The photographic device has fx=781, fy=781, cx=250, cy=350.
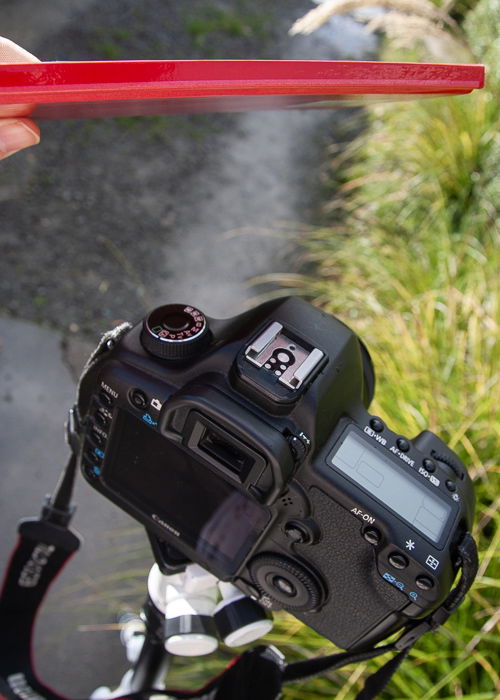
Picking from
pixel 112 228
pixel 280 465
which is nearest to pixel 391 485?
pixel 280 465

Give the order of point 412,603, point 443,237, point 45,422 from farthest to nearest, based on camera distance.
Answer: point 443,237, point 45,422, point 412,603

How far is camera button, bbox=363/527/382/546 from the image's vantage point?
Result: 1075mm

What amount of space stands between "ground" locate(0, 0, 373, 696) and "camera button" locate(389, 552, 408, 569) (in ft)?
4.35

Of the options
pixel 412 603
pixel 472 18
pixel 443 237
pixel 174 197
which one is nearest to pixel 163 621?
pixel 412 603

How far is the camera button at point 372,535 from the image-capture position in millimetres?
1075

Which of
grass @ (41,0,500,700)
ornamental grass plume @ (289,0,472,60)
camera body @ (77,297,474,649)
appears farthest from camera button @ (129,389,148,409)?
ornamental grass plume @ (289,0,472,60)

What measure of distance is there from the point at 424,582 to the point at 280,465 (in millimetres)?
279

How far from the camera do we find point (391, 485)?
3.59 feet

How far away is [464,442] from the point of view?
2.06 metres

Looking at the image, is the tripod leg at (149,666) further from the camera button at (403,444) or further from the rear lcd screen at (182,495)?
the camera button at (403,444)

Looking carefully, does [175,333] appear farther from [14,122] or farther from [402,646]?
[402,646]

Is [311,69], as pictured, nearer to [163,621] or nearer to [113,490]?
[113,490]

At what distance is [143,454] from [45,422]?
4.97 ft

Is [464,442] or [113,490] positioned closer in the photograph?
[113,490]
